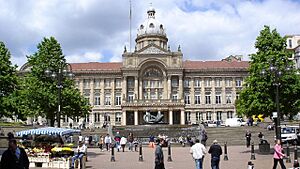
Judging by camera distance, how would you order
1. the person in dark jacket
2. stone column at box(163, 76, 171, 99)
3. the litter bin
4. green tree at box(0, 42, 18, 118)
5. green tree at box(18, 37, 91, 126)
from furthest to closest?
1. stone column at box(163, 76, 171, 99)
2. green tree at box(18, 37, 91, 126)
3. green tree at box(0, 42, 18, 118)
4. the litter bin
5. the person in dark jacket

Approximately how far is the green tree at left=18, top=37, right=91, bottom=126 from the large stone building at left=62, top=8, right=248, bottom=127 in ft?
130

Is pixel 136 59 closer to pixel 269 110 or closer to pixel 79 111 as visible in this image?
pixel 79 111

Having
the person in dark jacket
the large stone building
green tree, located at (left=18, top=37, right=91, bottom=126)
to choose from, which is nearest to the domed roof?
the large stone building

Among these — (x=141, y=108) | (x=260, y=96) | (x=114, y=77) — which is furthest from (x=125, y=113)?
(x=260, y=96)

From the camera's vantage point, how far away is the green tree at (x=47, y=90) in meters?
44.3

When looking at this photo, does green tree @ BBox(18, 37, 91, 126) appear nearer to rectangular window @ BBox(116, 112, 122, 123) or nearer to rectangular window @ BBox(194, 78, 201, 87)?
rectangular window @ BBox(116, 112, 122, 123)

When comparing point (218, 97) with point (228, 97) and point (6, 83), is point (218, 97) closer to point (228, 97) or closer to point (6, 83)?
point (228, 97)

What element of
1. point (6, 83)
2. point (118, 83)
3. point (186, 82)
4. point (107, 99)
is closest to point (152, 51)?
point (186, 82)

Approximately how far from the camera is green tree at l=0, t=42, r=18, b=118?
125 ft

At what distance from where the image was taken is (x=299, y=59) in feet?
271

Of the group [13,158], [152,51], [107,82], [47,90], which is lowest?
[13,158]

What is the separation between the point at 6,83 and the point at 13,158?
105ft

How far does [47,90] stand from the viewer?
146 ft

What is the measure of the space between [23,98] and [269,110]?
2703cm
